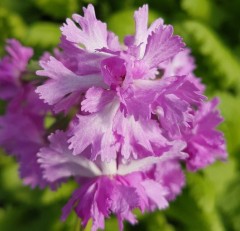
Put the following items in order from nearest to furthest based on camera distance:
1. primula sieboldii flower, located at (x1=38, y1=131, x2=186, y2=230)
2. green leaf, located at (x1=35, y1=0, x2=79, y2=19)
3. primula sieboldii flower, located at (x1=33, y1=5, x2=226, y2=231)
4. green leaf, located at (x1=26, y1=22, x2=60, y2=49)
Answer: primula sieboldii flower, located at (x1=33, y1=5, x2=226, y2=231), primula sieboldii flower, located at (x1=38, y1=131, x2=186, y2=230), green leaf, located at (x1=26, y1=22, x2=60, y2=49), green leaf, located at (x1=35, y1=0, x2=79, y2=19)

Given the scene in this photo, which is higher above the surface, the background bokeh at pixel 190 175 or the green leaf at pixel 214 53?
the green leaf at pixel 214 53

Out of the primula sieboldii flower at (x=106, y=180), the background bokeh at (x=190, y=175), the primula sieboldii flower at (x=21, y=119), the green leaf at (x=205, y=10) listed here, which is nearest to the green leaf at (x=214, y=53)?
the background bokeh at (x=190, y=175)

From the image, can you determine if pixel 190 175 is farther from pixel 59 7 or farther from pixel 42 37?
pixel 59 7

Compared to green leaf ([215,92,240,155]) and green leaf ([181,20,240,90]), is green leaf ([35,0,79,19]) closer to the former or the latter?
green leaf ([181,20,240,90])

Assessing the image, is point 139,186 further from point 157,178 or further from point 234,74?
point 234,74

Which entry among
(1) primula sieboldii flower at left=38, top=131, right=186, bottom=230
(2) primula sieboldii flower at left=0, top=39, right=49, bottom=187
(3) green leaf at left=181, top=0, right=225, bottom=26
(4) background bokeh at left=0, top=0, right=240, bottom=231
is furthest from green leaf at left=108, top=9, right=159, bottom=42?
(1) primula sieboldii flower at left=38, top=131, right=186, bottom=230

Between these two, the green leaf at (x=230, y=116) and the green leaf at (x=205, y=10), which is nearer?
the green leaf at (x=230, y=116)

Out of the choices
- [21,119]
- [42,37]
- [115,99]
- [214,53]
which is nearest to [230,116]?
[214,53]

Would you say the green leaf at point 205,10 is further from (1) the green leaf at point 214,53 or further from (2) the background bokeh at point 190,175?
(1) the green leaf at point 214,53

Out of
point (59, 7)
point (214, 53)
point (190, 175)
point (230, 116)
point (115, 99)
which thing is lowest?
point (190, 175)
